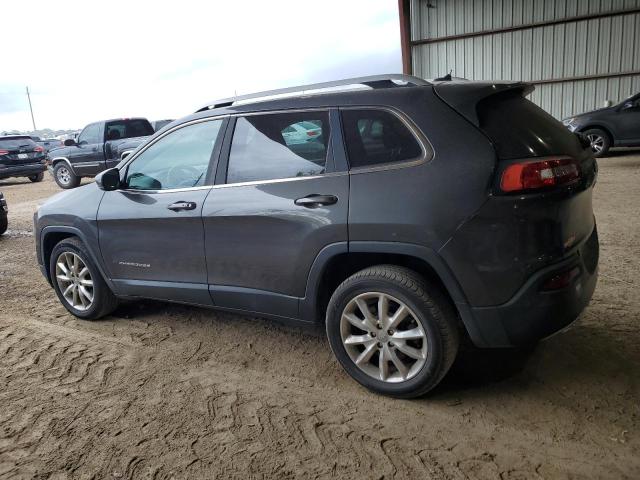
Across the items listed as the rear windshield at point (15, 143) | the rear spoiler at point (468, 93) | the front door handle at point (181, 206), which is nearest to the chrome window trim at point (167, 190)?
the front door handle at point (181, 206)

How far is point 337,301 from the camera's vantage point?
3070mm

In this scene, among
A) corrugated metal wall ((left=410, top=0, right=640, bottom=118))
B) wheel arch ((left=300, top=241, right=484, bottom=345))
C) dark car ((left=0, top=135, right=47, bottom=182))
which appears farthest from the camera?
dark car ((left=0, top=135, right=47, bottom=182))

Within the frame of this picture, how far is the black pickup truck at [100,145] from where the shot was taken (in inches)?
569

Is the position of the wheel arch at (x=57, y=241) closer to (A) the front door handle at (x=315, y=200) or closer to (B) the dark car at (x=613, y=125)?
(A) the front door handle at (x=315, y=200)

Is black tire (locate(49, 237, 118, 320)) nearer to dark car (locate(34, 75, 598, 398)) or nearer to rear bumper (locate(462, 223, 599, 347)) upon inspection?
dark car (locate(34, 75, 598, 398))

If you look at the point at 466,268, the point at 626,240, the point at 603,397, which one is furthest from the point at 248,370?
the point at 626,240

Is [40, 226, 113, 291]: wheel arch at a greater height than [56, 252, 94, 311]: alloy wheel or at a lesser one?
greater

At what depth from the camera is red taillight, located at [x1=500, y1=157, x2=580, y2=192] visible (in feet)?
8.30

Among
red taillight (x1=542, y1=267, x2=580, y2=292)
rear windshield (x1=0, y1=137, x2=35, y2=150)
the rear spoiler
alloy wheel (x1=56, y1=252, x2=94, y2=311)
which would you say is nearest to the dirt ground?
alloy wheel (x1=56, y1=252, x2=94, y2=311)

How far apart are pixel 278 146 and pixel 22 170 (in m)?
16.5

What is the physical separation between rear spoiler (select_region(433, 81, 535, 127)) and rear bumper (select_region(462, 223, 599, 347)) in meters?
0.86

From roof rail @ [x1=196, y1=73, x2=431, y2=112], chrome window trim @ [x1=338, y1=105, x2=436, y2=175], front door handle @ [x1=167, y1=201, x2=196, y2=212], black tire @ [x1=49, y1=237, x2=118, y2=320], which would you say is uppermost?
roof rail @ [x1=196, y1=73, x2=431, y2=112]

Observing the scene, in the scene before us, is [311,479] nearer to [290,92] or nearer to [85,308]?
[290,92]

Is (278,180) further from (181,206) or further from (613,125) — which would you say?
(613,125)
